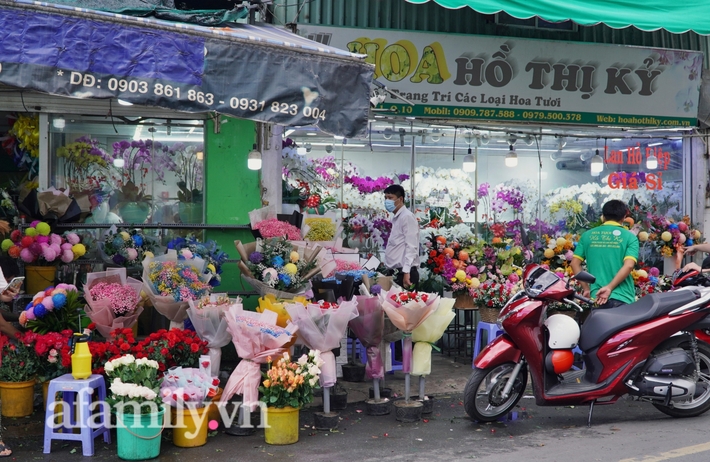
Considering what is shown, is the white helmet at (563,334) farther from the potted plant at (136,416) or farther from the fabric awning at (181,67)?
the potted plant at (136,416)

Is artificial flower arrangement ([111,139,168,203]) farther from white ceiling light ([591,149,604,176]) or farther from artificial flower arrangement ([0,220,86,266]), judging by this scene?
white ceiling light ([591,149,604,176])

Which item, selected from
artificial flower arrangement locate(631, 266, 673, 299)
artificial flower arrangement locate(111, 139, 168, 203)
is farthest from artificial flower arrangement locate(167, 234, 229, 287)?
artificial flower arrangement locate(631, 266, 673, 299)

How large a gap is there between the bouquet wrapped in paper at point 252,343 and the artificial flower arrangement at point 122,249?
2147mm

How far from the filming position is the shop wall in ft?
28.9

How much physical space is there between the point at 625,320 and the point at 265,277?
3.22 m

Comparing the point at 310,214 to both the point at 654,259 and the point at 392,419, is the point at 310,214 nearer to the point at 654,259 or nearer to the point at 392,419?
the point at 392,419

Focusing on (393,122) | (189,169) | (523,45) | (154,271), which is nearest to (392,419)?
(154,271)

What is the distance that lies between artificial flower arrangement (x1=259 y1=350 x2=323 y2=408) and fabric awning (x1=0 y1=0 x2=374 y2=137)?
6.25 feet

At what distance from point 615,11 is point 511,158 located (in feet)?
9.19

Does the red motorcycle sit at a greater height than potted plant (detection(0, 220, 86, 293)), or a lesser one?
lesser

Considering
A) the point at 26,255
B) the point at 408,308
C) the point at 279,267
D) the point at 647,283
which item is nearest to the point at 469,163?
the point at 647,283

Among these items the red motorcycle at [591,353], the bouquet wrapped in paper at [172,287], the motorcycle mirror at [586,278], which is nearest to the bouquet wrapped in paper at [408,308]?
the red motorcycle at [591,353]

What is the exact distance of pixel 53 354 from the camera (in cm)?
618

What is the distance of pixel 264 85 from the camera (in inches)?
237
